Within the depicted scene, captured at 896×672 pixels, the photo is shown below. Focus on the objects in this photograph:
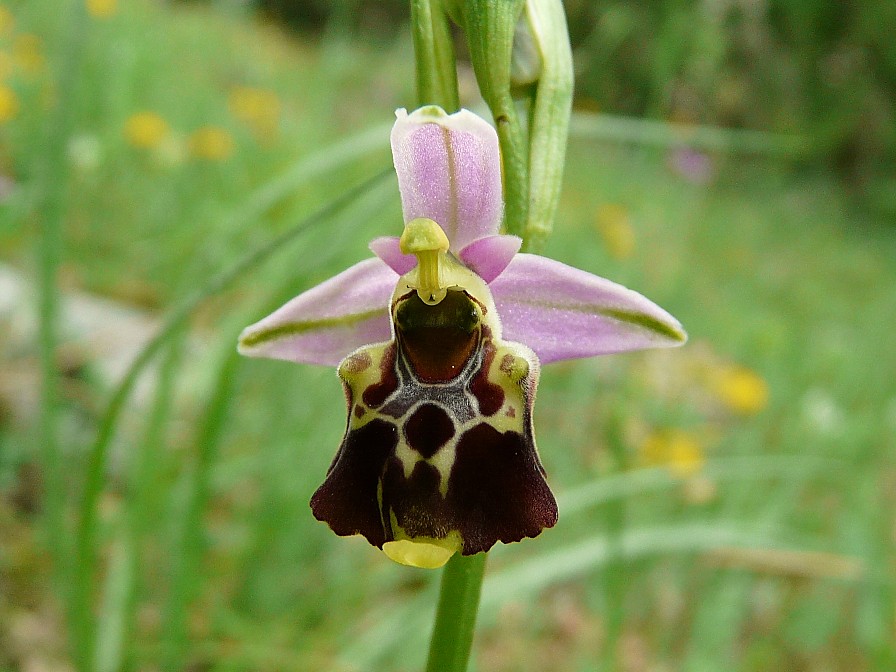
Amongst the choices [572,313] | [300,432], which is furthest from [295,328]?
[300,432]

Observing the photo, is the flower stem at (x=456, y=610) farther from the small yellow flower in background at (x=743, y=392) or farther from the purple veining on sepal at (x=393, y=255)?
the small yellow flower in background at (x=743, y=392)

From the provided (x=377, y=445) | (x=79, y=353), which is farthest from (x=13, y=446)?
(x=377, y=445)

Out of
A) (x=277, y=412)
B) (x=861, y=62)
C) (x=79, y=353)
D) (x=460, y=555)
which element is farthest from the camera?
(x=861, y=62)

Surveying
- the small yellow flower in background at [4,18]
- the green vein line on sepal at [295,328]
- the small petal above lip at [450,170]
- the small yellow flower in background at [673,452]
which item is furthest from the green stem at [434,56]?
the small yellow flower in background at [4,18]

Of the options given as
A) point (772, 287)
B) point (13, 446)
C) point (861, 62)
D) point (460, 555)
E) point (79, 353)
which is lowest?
point (460, 555)

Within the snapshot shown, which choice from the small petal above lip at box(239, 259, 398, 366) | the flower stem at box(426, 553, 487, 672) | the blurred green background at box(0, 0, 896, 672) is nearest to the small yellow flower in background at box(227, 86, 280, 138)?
the blurred green background at box(0, 0, 896, 672)

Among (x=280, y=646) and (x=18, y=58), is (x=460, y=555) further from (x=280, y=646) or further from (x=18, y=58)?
(x=18, y=58)

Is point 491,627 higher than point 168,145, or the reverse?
point 168,145
